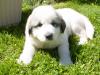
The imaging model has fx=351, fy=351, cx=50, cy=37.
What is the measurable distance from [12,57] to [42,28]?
31.7 inches

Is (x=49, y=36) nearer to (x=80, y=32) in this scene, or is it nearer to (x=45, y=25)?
(x=45, y=25)

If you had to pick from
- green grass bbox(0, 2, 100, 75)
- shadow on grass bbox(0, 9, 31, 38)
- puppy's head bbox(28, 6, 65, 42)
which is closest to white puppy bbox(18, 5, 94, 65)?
puppy's head bbox(28, 6, 65, 42)

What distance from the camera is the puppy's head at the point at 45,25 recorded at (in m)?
4.93

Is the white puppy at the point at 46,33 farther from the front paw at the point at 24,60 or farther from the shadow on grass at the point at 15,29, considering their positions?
the shadow on grass at the point at 15,29

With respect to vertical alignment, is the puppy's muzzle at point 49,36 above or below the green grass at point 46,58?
above

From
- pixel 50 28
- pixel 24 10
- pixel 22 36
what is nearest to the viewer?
pixel 50 28

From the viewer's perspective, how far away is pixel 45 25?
500 cm

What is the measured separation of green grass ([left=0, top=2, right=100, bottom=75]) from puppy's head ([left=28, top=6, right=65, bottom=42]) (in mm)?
398

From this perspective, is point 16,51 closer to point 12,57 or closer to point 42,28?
point 12,57

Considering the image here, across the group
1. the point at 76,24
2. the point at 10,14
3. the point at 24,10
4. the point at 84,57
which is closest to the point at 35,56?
the point at 84,57

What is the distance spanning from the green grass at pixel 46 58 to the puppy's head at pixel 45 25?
0.40 metres

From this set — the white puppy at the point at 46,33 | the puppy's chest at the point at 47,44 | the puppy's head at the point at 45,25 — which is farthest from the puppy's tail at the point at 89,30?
the puppy's head at the point at 45,25

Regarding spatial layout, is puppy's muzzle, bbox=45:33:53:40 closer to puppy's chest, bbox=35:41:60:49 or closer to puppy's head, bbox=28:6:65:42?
puppy's head, bbox=28:6:65:42

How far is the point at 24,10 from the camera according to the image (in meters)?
7.47
